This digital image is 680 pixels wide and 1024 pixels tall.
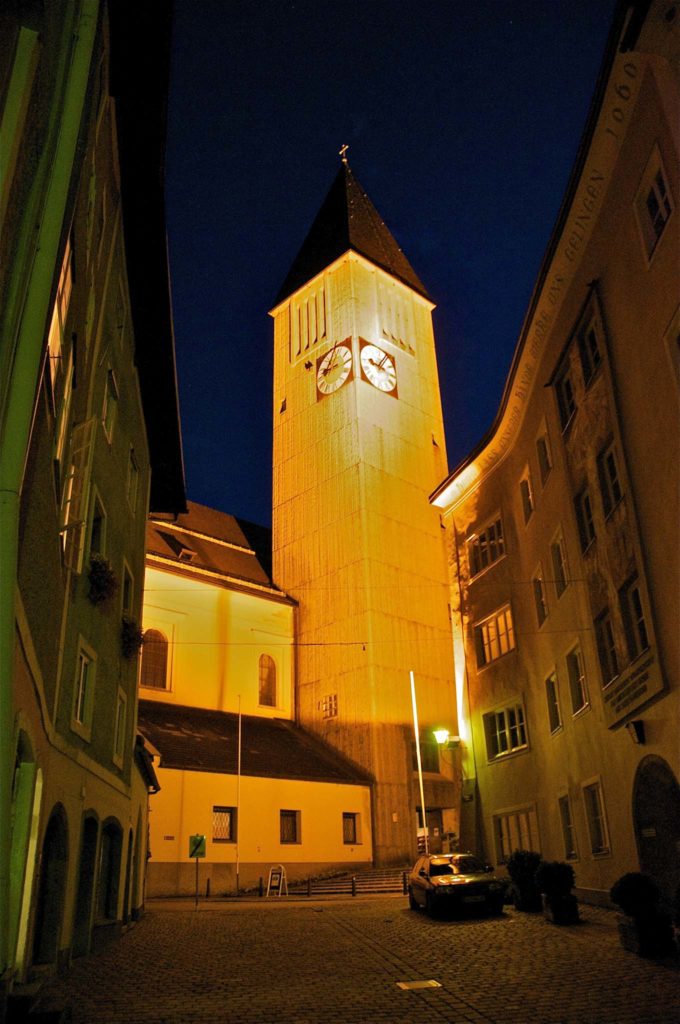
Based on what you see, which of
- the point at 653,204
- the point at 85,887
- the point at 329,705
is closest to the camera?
the point at 85,887

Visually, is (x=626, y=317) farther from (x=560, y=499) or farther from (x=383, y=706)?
(x=383, y=706)

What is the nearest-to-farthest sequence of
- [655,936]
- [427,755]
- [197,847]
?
[655,936]
[197,847]
[427,755]

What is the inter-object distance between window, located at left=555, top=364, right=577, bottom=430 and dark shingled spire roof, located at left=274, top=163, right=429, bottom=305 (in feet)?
114

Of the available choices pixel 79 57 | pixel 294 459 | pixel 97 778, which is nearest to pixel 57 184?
pixel 79 57

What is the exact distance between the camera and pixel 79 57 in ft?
21.1

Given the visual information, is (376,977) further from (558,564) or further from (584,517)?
(558,564)

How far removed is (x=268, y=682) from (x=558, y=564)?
26351mm

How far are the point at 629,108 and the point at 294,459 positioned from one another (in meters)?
36.5

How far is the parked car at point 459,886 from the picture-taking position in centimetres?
1811

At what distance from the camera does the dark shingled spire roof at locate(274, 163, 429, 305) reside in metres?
53.6

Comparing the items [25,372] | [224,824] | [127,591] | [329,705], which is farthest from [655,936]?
[329,705]

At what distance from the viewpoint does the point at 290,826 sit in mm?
35906

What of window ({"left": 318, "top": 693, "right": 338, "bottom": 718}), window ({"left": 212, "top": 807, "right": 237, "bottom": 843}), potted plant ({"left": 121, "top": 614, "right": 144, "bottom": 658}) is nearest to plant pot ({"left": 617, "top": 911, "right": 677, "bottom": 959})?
potted plant ({"left": 121, "top": 614, "right": 144, "bottom": 658})

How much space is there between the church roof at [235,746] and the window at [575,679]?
17991mm
